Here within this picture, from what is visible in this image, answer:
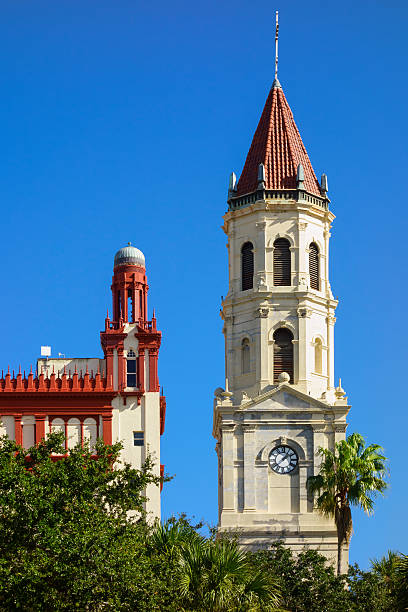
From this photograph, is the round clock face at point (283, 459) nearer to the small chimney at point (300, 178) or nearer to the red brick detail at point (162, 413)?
the red brick detail at point (162, 413)

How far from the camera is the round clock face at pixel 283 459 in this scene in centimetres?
11025

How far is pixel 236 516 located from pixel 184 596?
31757mm

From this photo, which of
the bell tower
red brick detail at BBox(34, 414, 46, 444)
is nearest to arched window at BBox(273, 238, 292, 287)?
the bell tower

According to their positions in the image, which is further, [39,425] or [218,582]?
[39,425]

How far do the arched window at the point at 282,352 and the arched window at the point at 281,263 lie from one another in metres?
3.25

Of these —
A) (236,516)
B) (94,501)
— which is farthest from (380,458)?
(94,501)

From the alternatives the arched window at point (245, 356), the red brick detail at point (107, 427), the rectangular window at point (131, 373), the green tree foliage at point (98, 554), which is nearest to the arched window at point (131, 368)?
the rectangular window at point (131, 373)

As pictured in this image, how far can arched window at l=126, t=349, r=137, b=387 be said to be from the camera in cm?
11862

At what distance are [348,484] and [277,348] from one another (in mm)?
14006

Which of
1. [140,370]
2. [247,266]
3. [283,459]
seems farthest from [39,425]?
[247,266]

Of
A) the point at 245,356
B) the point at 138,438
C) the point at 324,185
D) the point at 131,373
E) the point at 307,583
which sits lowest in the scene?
the point at 307,583

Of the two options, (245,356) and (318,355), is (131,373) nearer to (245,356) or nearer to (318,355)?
(245,356)

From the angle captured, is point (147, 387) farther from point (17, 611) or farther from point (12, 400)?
point (17, 611)

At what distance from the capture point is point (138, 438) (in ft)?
384
